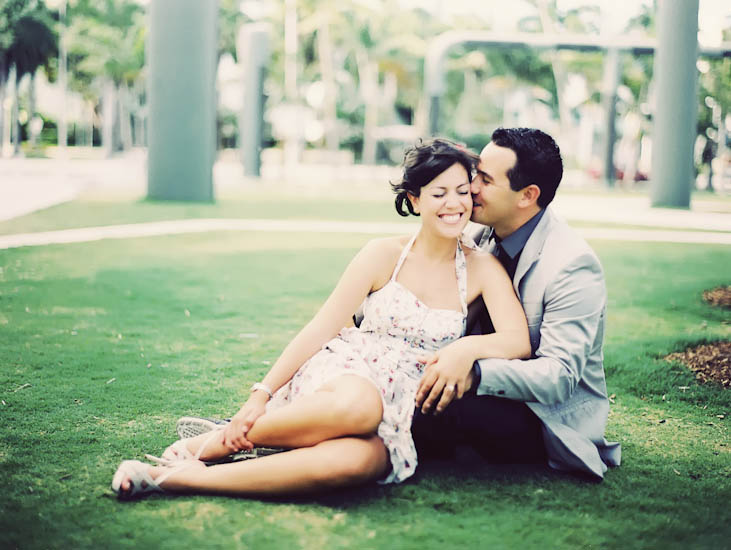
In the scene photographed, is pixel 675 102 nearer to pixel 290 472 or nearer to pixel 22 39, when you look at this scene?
pixel 290 472

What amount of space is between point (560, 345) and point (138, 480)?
1.66 m

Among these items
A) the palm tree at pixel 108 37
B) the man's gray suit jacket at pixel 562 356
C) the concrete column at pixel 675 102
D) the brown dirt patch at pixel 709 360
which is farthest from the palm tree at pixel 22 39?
the man's gray suit jacket at pixel 562 356

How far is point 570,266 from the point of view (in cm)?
350

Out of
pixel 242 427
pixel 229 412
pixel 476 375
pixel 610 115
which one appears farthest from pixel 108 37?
pixel 476 375

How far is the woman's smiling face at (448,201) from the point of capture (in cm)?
350

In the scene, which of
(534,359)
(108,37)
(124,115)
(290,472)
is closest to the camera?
(290,472)

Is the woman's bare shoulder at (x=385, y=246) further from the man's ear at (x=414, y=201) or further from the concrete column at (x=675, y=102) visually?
the concrete column at (x=675, y=102)

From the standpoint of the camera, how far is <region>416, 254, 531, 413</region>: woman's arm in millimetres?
3297

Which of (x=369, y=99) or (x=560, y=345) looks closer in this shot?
(x=560, y=345)

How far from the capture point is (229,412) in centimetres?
448

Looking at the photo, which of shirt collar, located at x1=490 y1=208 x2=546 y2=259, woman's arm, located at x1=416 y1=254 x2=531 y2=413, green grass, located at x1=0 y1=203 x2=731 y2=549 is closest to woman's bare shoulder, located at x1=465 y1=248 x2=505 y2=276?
woman's arm, located at x1=416 y1=254 x2=531 y2=413

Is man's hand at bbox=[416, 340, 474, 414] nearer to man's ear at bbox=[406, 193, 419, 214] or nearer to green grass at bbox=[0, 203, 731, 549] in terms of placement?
green grass at bbox=[0, 203, 731, 549]

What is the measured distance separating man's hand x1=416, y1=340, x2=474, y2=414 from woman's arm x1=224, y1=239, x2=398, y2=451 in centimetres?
42

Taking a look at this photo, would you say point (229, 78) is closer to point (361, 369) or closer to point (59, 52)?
point (59, 52)
